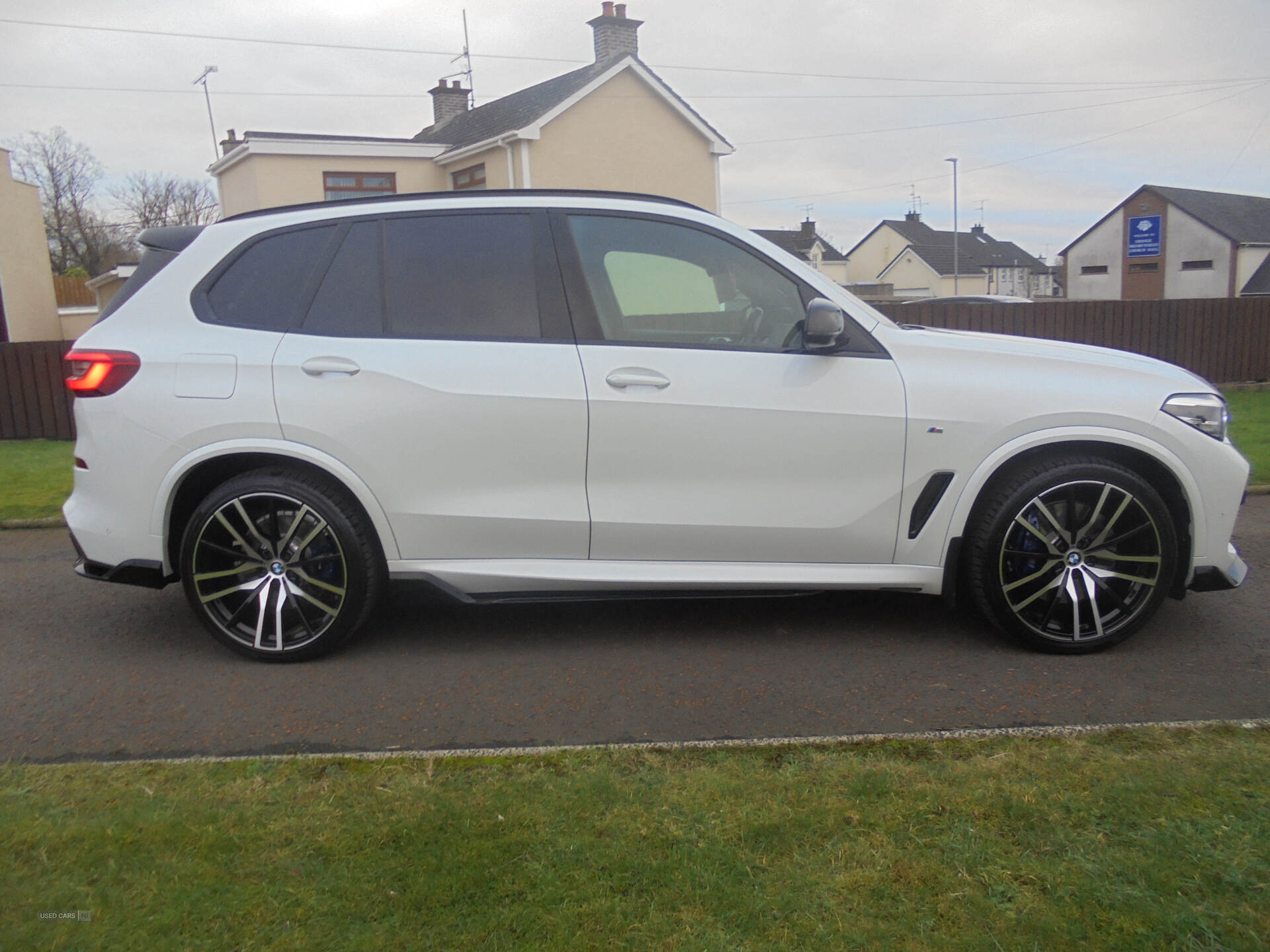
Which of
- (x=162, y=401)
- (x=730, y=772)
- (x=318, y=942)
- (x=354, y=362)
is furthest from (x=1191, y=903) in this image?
(x=162, y=401)

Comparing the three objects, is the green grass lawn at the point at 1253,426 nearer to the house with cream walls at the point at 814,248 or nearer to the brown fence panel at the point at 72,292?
the brown fence panel at the point at 72,292

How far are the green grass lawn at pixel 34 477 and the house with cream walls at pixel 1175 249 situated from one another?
2044 inches

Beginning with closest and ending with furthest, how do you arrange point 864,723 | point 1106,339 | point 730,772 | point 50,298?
point 730,772
point 864,723
point 1106,339
point 50,298

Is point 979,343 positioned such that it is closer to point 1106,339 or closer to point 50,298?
point 1106,339

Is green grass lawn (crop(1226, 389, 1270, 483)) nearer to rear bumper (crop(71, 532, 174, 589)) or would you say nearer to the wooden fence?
the wooden fence

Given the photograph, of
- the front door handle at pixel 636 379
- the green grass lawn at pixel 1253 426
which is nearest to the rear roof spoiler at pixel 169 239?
the front door handle at pixel 636 379

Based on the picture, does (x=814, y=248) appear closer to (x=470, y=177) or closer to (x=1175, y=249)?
(x=1175, y=249)

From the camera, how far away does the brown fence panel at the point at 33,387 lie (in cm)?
1362

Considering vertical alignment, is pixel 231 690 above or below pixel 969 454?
below

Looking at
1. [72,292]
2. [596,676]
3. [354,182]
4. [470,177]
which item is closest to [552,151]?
[470,177]

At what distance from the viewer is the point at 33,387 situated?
44.8 feet

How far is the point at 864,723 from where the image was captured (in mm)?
3807

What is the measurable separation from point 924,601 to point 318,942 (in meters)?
3.67

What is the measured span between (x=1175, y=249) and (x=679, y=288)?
61.0 metres
